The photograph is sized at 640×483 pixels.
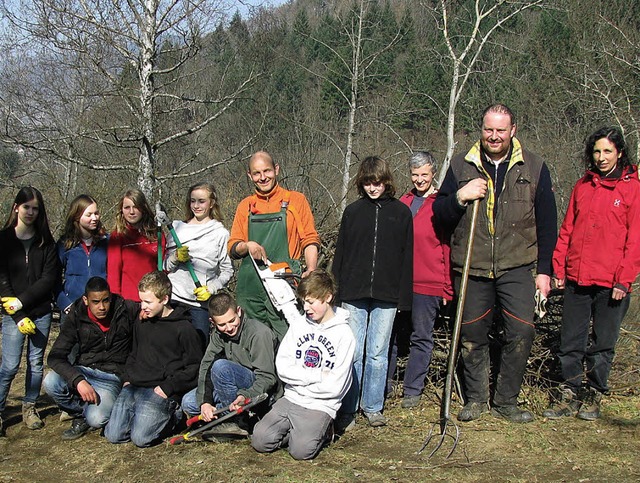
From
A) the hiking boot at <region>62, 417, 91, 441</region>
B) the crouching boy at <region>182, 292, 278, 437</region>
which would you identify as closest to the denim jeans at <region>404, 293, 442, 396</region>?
the crouching boy at <region>182, 292, 278, 437</region>

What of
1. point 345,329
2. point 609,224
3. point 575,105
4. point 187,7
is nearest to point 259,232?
point 345,329

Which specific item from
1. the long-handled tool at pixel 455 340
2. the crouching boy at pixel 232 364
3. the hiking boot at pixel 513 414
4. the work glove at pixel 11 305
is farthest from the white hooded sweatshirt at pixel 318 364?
the work glove at pixel 11 305

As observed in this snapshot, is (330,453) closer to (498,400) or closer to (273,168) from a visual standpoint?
(498,400)

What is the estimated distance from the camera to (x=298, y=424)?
3.76 metres

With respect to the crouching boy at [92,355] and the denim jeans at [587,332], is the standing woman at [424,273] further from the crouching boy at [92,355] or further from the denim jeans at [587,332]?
the crouching boy at [92,355]

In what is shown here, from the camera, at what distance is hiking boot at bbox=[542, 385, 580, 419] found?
425 cm

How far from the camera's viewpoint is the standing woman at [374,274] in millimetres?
4160

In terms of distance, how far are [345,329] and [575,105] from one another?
15102 millimetres

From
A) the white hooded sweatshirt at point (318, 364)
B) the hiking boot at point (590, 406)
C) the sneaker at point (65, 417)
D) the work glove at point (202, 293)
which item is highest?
the work glove at point (202, 293)

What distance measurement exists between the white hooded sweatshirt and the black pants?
836 millimetres

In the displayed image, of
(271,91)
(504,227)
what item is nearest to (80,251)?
(504,227)

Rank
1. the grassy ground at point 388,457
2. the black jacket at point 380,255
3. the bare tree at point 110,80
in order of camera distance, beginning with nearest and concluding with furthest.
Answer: the grassy ground at point 388,457 < the black jacket at point 380,255 < the bare tree at point 110,80

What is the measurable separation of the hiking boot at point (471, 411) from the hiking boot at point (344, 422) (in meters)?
0.72

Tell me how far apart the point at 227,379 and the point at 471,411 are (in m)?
1.63
